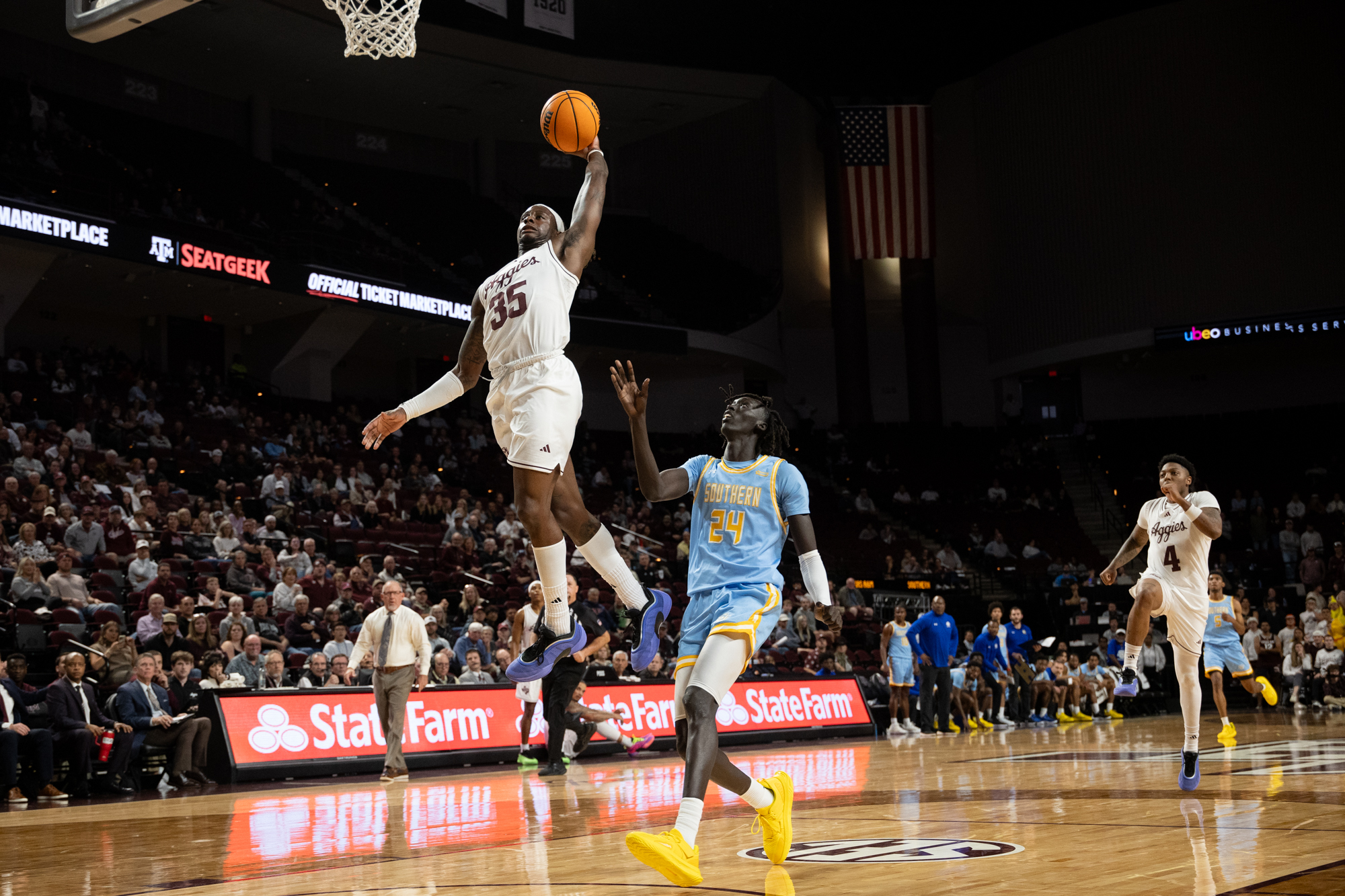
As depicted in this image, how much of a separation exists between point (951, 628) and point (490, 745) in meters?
6.61

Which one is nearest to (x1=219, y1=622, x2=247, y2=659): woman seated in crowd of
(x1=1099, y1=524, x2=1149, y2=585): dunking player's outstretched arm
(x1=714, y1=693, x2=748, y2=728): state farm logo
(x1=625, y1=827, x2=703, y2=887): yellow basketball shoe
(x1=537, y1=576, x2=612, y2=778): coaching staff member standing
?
(x1=537, y1=576, x2=612, y2=778): coaching staff member standing

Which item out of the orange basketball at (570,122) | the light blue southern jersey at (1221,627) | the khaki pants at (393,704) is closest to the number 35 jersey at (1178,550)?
the orange basketball at (570,122)

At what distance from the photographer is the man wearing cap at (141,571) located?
14.2 meters

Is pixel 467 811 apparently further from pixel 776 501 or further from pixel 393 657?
pixel 776 501

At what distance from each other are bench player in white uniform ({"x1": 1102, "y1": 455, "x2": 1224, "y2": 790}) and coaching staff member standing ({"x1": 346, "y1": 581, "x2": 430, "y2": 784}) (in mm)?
6080

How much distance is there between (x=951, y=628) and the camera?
54.7ft

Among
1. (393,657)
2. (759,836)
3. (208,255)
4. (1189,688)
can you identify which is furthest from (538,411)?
(208,255)

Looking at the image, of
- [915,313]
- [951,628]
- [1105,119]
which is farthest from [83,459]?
[1105,119]

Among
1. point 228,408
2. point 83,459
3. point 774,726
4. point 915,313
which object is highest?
point 915,313

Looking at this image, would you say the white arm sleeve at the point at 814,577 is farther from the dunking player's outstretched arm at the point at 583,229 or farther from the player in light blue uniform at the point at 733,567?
the dunking player's outstretched arm at the point at 583,229

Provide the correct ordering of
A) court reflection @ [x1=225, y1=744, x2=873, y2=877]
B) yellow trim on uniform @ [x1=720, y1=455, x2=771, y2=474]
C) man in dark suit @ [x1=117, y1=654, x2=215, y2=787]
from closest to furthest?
yellow trim on uniform @ [x1=720, y1=455, x2=771, y2=474] < court reflection @ [x1=225, y1=744, x2=873, y2=877] < man in dark suit @ [x1=117, y1=654, x2=215, y2=787]

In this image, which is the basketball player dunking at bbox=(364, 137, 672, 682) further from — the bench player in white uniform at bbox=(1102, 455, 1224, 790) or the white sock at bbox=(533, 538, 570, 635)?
the bench player in white uniform at bbox=(1102, 455, 1224, 790)

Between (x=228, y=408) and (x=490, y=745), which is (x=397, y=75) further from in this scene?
(x=490, y=745)

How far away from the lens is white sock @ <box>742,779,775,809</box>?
512 centimetres
